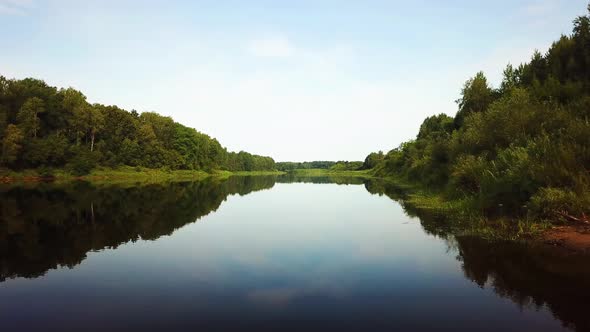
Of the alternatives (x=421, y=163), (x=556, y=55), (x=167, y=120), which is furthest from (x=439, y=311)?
(x=167, y=120)

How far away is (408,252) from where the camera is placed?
17781 mm

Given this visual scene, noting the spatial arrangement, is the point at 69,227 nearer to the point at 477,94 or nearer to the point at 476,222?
the point at 476,222

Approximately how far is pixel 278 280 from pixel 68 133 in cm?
9702

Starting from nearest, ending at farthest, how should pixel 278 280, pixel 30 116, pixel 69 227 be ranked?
pixel 278 280 < pixel 69 227 < pixel 30 116

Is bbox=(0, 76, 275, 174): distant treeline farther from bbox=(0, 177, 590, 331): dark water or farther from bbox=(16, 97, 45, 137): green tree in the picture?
bbox=(0, 177, 590, 331): dark water

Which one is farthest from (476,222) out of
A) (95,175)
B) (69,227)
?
(95,175)

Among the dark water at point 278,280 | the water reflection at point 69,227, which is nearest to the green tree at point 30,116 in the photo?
the water reflection at point 69,227

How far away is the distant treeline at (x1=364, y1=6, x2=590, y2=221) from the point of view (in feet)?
62.3

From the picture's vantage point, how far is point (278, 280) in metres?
13.3

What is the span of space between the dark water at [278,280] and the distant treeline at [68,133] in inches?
2438

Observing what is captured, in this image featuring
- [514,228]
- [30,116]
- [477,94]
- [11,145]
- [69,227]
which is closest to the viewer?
[514,228]

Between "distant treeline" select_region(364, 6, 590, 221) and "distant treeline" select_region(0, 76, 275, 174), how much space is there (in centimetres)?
7403

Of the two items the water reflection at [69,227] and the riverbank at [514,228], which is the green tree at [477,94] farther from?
the water reflection at [69,227]

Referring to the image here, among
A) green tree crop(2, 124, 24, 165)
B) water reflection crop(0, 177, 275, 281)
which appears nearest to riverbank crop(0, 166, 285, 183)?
green tree crop(2, 124, 24, 165)
